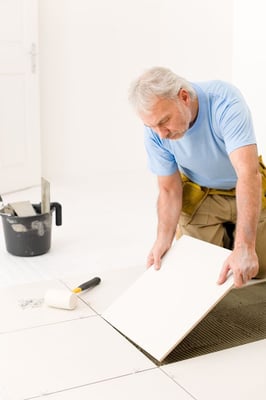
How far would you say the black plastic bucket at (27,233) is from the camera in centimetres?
330

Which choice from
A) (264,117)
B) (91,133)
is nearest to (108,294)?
(264,117)

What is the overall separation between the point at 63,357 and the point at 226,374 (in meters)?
0.55

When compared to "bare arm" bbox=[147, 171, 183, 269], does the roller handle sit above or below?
below

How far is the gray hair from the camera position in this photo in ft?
7.19

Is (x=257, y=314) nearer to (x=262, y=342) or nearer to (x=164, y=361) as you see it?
(x=262, y=342)

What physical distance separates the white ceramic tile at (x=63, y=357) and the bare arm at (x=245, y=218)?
43 cm

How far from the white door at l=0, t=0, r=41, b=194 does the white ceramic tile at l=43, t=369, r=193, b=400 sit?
317cm

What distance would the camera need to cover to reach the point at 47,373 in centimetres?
206

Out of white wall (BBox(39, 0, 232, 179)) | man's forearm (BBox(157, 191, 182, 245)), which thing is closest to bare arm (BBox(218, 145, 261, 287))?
man's forearm (BBox(157, 191, 182, 245))

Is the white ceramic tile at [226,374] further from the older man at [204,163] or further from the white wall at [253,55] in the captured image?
the white wall at [253,55]

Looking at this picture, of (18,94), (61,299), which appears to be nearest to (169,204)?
(61,299)

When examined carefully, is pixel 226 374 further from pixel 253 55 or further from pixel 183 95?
pixel 253 55

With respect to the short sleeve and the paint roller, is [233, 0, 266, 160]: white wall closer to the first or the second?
the short sleeve

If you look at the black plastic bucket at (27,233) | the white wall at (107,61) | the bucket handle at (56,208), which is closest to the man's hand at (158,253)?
the black plastic bucket at (27,233)
